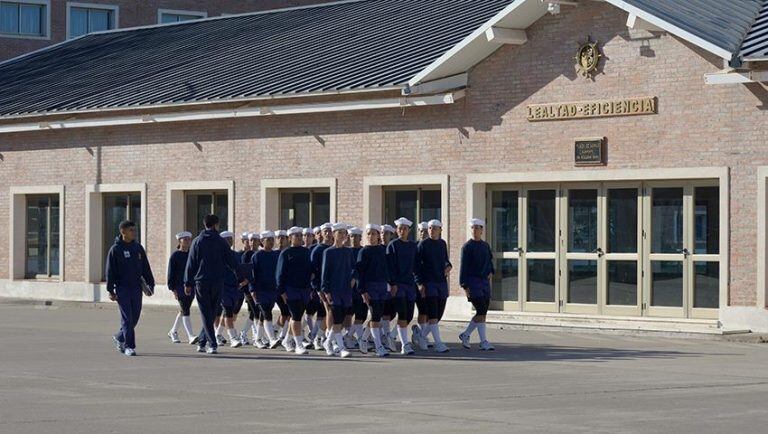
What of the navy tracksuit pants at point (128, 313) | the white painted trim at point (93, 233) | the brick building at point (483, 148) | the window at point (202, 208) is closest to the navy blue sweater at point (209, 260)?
the navy tracksuit pants at point (128, 313)

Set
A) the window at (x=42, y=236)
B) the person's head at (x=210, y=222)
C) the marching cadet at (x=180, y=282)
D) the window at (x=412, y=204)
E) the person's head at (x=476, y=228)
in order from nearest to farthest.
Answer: the person's head at (x=210, y=222) < the person's head at (x=476, y=228) < the marching cadet at (x=180, y=282) < the window at (x=412, y=204) < the window at (x=42, y=236)

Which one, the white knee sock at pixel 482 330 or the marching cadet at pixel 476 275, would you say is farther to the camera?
the marching cadet at pixel 476 275

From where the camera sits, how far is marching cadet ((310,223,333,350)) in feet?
71.0

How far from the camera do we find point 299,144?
3123 centimetres

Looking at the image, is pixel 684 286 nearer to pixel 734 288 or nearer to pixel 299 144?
pixel 734 288

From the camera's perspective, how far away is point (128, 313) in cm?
2117

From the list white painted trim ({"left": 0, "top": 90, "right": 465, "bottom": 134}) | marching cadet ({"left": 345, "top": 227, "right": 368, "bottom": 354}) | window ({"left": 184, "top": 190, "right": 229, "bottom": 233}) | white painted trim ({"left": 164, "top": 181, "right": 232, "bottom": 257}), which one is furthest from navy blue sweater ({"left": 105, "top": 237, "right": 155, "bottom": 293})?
white painted trim ({"left": 164, "top": 181, "right": 232, "bottom": 257})

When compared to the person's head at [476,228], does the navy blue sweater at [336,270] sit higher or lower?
lower

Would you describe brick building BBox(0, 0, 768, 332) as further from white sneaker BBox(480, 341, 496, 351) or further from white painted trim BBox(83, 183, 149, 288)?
white sneaker BBox(480, 341, 496, 351)

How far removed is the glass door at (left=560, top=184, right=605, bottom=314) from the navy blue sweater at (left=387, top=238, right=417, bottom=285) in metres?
5.73

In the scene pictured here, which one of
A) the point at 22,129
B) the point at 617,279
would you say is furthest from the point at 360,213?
the point at 22,129

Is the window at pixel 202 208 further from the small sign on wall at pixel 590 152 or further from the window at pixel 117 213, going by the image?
the small sign on wall at pixel 590 152

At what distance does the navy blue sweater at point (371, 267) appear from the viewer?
70.5 feet

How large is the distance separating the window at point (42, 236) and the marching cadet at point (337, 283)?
17.3 meters
